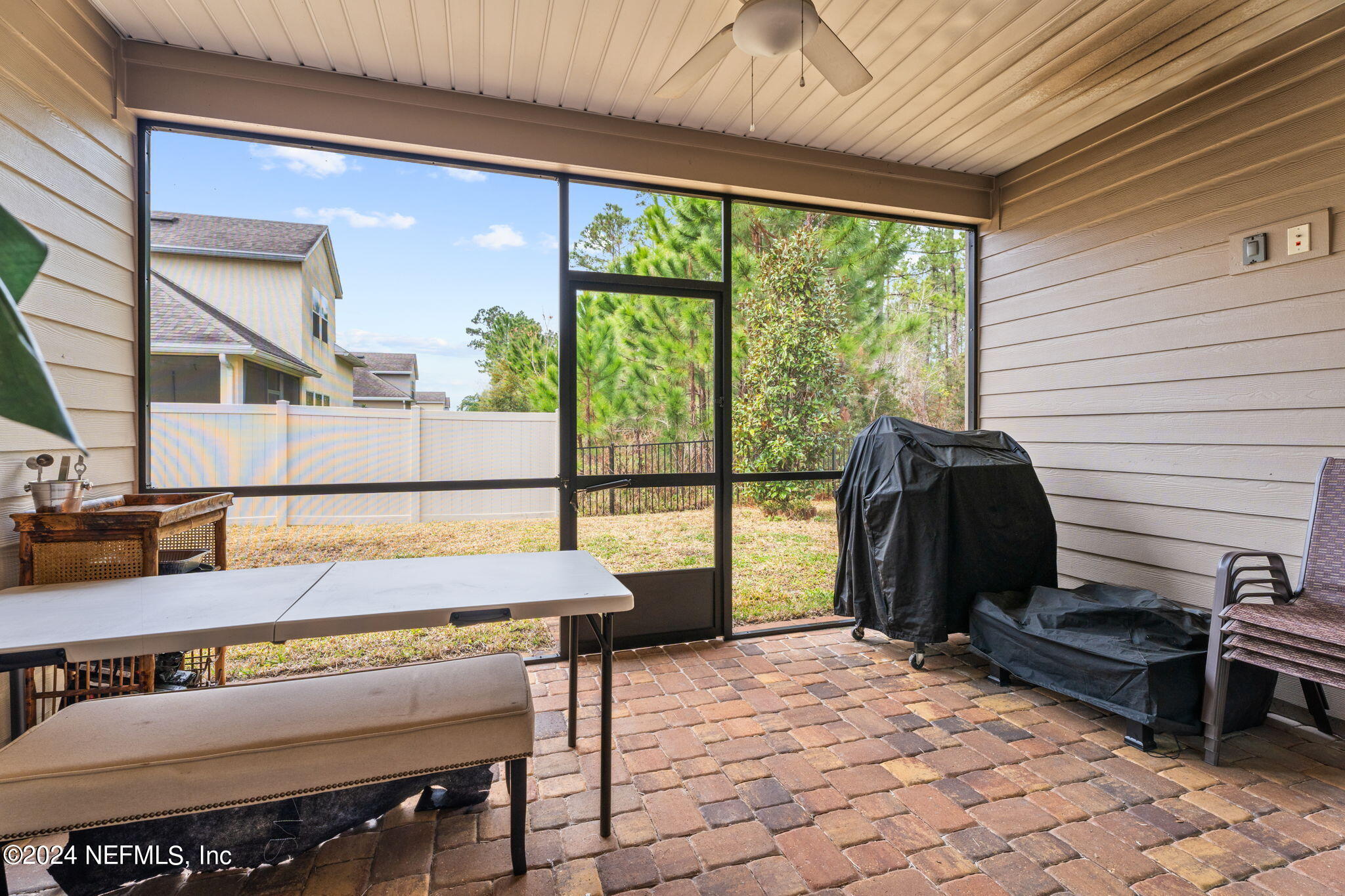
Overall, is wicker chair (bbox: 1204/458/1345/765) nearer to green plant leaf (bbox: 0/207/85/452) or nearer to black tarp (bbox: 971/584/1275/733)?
black tarp (bbox: 971/584/1275/733)

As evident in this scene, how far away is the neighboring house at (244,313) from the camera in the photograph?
3.03 metres

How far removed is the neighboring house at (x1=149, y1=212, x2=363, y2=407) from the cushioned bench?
167 cm

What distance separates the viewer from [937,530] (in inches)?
130

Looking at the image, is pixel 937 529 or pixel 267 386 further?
pixel 937 529

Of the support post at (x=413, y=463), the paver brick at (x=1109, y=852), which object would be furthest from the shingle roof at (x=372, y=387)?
the paver brick at (x=1109, y=852)

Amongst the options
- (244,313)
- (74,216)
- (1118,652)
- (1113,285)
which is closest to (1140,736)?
(1118,652)

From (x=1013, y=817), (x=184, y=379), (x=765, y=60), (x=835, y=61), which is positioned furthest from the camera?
(x=184, y=379)

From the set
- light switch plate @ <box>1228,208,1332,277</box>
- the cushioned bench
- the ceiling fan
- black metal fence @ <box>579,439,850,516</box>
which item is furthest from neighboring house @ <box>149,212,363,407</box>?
light switch plate @ <box>1228,208,1332,277</box>

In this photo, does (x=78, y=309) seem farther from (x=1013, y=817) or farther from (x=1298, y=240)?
(x=1298, y=240)

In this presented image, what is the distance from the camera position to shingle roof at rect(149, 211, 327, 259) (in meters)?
3.03

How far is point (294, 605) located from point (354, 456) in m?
1.60

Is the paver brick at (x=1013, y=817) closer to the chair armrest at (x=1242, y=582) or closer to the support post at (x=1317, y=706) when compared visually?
the chair armrest at (x=1242, y=582)

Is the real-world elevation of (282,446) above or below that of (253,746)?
above

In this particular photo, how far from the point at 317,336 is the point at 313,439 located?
1.67ft
